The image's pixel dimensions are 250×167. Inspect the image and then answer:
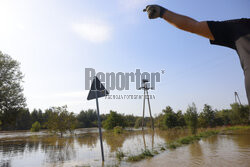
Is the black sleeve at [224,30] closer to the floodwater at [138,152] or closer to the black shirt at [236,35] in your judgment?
the black shirt at [236,35]

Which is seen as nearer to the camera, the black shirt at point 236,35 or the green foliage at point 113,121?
the black shirt at point 236,35

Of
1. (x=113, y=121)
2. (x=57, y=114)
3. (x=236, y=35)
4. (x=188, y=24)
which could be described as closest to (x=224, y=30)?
(x=236, y=35)

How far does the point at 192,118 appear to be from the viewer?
18797 millimetres

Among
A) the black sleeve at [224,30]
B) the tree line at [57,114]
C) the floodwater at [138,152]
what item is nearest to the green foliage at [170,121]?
the tree line at [57,114]

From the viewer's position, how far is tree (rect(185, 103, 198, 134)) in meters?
18.7

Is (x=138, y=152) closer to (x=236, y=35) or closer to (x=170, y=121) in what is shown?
(x=236, y=35)

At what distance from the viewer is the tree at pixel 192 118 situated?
18.7m

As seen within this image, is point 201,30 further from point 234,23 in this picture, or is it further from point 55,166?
point 55,166

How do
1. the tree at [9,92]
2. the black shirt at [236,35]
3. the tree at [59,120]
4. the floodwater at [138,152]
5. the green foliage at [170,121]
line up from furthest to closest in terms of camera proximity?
1. the green foliage at [170,121]
2. the tree at [59,120]
3. the tree at [9,92]
4. the floodwater at [138,152]
5. the black shirt at [236,35]

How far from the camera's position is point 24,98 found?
61.9 ft

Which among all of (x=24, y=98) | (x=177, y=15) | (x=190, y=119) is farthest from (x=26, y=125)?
(x=177, y=15)

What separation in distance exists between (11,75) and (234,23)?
21.9 metres

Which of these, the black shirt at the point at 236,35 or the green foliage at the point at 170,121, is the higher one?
the black shirt at the point at 236,35

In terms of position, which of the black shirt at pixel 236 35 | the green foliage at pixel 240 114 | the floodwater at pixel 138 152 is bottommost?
the floodwater at pixel 138 152
